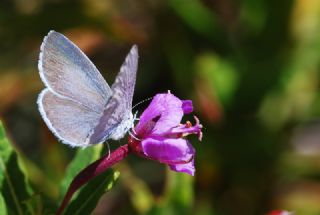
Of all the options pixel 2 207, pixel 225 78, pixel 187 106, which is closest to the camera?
pixel 187 106

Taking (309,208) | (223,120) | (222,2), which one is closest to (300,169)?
(309,208)

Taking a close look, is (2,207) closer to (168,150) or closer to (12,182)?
(12,182)

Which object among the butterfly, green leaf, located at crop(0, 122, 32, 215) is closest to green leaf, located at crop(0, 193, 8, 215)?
green leaf, located at crop(0, 122, 32, 215)

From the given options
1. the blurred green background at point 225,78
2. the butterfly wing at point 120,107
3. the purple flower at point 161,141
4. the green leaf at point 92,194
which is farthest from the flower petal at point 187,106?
the blurred green background at point 225,78

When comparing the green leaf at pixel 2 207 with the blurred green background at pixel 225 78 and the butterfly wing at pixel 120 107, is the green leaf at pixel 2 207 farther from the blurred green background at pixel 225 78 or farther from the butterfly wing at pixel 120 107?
the blurred green background at pixel 225 78

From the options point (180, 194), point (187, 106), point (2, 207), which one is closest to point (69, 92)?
point (187, 106)

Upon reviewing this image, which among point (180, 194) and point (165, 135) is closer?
point (165, 135)
